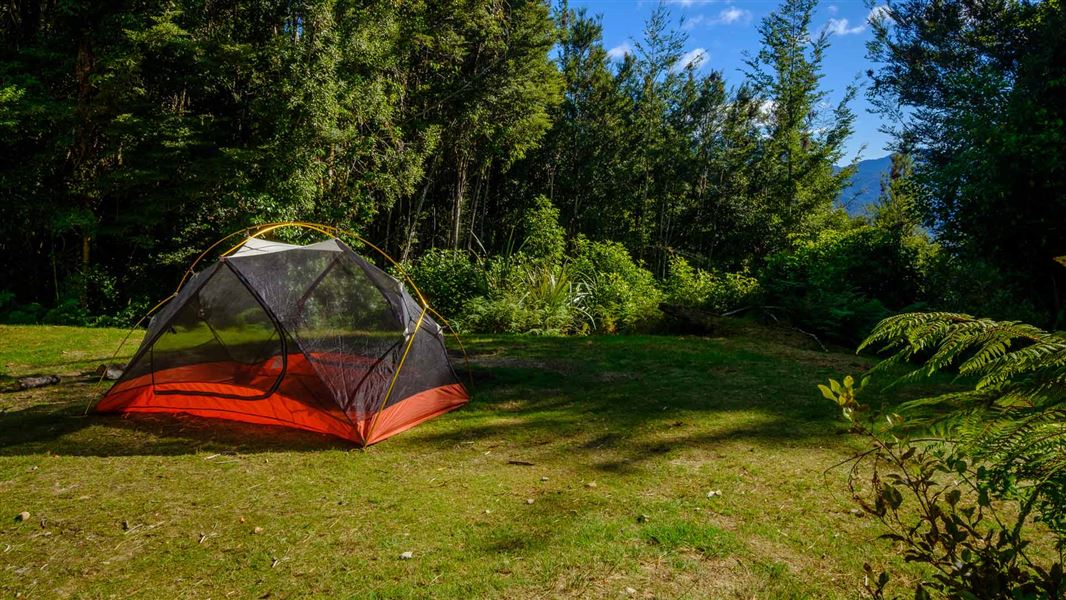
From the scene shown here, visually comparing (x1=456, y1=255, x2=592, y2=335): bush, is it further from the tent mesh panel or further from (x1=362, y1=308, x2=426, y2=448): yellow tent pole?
the tent mesh panel

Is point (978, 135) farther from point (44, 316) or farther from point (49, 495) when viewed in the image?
point (44, 316)

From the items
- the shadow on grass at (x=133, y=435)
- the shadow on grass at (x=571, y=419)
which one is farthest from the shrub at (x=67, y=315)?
the shadow on grass at (x=133, y=435)

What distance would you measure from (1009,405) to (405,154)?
49.5 ft

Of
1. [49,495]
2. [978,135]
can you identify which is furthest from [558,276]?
[49,495]

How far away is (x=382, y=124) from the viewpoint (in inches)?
575

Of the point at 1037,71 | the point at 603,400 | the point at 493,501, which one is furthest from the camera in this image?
the point at 1037,71

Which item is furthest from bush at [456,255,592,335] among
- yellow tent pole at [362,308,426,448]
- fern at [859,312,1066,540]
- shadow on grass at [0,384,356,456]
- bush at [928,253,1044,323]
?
fern at [859,312,1066,540]

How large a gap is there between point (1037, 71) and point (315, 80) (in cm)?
1193

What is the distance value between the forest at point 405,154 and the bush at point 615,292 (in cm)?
6

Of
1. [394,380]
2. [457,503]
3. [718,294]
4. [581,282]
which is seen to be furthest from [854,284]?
[457,503]

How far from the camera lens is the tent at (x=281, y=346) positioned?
4.59 m

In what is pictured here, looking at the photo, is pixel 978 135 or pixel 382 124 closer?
pixel 978 135

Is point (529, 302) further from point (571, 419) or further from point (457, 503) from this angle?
point (457, 503)

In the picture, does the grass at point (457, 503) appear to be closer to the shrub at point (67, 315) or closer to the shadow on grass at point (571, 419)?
the shadow on grass at point (571, 419)
